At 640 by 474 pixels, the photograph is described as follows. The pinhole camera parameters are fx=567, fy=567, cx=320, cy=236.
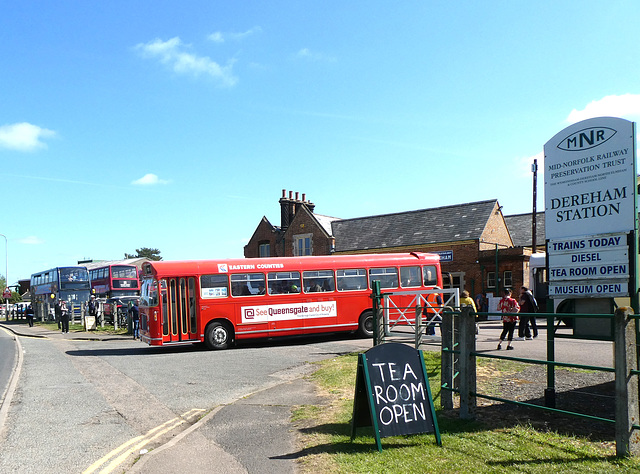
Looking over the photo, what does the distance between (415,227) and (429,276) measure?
63.5ft

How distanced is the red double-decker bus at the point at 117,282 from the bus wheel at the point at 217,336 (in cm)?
2205

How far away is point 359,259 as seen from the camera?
20.7m

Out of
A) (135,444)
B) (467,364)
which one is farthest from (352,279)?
(135,444)

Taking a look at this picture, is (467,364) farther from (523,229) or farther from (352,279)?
(523,229)

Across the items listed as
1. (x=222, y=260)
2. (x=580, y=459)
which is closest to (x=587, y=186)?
(x=580, y=459)

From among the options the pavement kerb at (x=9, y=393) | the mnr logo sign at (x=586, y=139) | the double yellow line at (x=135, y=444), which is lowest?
the pavement kerb at (x=9, y=393)

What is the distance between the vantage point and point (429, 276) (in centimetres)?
2136

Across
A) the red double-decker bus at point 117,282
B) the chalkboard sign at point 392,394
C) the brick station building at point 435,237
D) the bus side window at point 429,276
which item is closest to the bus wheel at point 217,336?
the bus side window at point 429,276

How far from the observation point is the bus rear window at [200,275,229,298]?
18.6 meters

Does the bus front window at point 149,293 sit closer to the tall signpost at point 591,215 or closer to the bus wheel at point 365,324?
the bus wheel at point 365,324

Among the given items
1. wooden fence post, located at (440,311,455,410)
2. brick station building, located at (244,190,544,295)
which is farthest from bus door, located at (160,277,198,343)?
brick station building, located at (244,190,544,295)

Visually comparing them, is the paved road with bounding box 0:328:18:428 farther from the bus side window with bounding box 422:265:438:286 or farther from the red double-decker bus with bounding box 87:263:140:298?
the bus side window with bounding box 422:265:438:286

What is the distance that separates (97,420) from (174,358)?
8079 millimetres

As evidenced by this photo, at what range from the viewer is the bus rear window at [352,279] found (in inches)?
801
